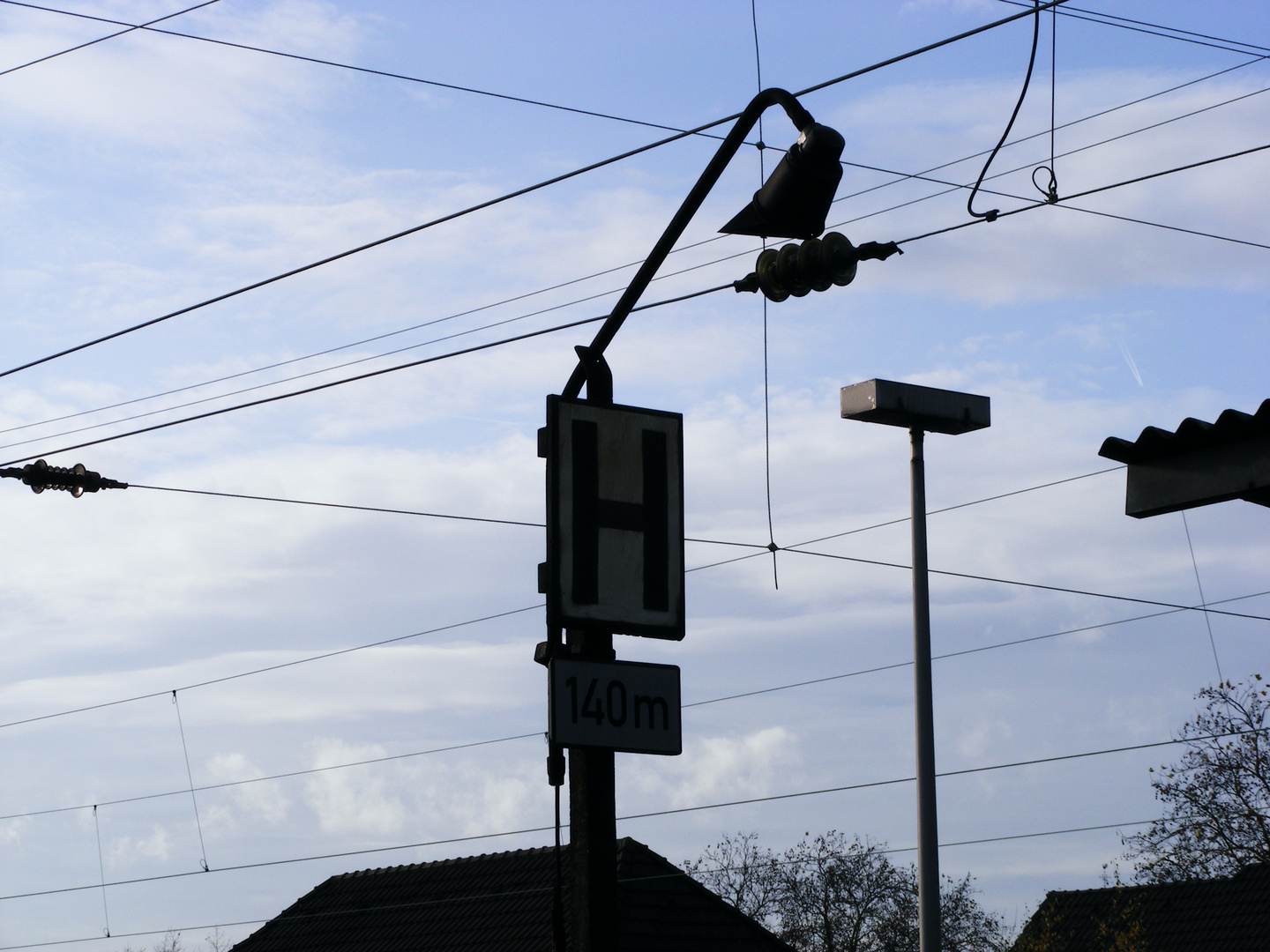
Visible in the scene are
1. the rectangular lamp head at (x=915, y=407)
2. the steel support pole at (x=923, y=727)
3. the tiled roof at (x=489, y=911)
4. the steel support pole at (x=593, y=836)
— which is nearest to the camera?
the steel support pole at (x=593, y=836)

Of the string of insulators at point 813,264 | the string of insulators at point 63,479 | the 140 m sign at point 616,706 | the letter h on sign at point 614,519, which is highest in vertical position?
the string of insulators at point 63,479

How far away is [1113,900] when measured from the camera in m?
35.8

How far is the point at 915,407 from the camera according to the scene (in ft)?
46.7

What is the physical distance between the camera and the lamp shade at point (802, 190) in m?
7.79

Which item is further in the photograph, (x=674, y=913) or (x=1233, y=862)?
(x=1233, y=862)

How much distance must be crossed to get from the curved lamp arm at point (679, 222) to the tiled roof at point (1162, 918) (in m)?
27.4

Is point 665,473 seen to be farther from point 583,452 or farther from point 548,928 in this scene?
point 548,928

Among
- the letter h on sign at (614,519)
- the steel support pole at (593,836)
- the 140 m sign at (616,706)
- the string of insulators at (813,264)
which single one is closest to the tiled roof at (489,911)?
the steel support pole at (593,836)

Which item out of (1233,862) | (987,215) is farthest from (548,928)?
(1233,862)

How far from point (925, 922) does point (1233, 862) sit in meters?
27.8

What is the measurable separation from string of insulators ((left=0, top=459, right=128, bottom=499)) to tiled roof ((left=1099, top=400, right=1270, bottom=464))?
960cm

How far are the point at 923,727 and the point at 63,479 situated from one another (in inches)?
318

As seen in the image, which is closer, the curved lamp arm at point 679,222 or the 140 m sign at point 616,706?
the 140 m sign at point 616,706

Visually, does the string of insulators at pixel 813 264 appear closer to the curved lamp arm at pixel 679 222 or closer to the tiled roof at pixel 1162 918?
the curved lamp arm at pixel 679 222
